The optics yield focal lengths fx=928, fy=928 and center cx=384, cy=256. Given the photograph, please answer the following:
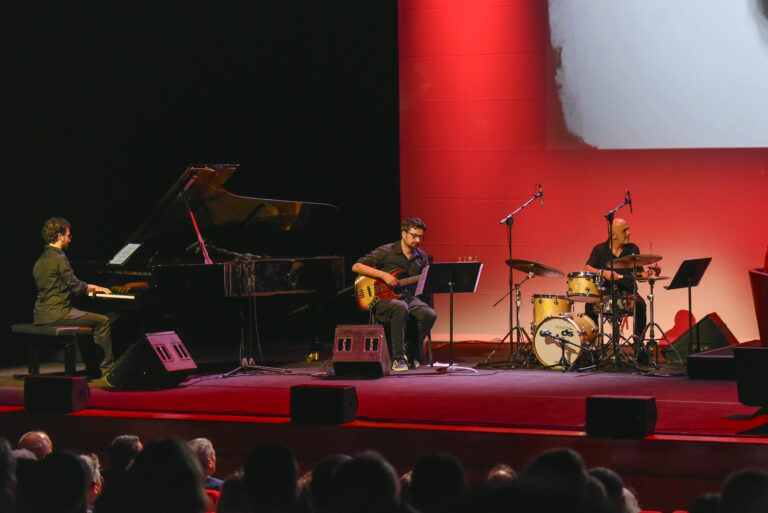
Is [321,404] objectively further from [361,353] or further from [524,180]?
[524,180]

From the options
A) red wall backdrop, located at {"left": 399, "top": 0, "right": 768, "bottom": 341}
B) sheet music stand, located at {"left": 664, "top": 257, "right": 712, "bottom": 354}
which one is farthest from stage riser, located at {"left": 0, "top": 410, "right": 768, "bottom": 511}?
red wall backdrop, located at {"left": 399, "top": 0, "right": 768, "bottom": 341}

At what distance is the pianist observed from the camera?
701cm

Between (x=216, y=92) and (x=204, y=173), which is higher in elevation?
(x=216, y=92)

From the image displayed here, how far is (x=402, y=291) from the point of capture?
7.51 m

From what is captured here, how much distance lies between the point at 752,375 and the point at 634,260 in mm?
2347

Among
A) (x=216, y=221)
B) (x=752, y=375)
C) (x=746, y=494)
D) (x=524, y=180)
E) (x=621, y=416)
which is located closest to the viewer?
(x=746, y=494)

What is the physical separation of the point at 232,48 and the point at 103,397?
459 centimetres

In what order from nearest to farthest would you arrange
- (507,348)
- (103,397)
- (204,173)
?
(103,397) < (204,173) < (507,348)

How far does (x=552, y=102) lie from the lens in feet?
30.8

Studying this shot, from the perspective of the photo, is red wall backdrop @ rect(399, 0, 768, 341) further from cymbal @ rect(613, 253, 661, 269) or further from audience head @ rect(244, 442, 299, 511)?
audience head @ rect(244, 442, 299, 511)

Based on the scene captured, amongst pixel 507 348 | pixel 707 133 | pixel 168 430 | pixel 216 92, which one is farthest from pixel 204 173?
pixel 707 133

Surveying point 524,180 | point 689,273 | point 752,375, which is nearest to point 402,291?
point 689,273

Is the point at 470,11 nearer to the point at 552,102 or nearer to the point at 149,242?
the point at 552,102

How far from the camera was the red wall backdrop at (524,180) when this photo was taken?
913cm
